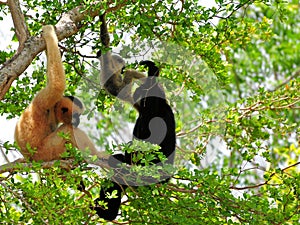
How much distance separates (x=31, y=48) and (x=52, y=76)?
0.32 meters

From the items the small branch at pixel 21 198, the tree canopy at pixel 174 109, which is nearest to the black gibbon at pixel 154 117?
the tree canopy at pixel 174 109

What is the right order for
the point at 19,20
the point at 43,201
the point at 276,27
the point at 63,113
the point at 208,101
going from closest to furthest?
1. the point at 43,201
2. the point at 19,20
3. the point at 63,113
4. the point at 208,101
5. the point at 276,27

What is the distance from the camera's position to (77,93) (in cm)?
636

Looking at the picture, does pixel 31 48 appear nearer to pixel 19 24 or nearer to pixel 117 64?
pixel 19 24

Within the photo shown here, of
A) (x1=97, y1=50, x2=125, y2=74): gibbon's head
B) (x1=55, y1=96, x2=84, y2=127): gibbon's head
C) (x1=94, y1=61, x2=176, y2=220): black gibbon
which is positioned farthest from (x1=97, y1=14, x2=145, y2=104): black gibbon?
(x1=55, y1=96, x2=84, y2=127): gibbon's head

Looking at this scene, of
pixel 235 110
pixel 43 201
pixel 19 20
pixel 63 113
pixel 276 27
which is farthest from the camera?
pixel 276 27

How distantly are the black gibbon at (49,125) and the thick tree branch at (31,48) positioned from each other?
1.16 ft

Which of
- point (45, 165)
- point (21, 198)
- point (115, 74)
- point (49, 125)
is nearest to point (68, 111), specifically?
point (49, 125)

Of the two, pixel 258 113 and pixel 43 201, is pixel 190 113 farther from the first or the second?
pixel 43 201

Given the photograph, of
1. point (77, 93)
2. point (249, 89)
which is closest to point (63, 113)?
point (77, 93)

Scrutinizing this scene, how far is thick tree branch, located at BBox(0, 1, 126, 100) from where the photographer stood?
→ 5.04 m

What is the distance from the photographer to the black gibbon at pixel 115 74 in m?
6.17

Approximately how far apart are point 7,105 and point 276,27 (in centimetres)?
1091

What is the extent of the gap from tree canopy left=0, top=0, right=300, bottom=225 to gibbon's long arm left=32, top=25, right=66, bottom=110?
93 mm
